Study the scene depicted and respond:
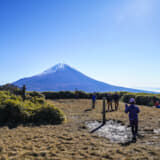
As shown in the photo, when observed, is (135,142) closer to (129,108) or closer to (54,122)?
(129,108)

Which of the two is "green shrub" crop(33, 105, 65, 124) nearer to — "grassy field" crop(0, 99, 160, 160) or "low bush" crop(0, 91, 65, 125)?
"low bush" crop(0, 91, 65, 125)

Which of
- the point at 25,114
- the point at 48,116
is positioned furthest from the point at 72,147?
the point at 25,114

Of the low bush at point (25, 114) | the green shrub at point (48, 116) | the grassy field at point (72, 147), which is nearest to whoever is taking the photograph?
the grassy field at point (72, 147)

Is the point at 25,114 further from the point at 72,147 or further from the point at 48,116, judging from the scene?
the point at 72,147

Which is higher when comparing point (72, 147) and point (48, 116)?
point (48, 116)

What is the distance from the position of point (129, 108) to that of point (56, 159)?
3.66 m

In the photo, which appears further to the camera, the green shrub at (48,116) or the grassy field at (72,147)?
the green shrub at (48,116)

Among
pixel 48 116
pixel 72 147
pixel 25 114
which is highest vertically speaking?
pixel 25 114

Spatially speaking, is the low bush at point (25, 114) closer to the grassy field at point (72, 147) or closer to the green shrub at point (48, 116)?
the green shrub at point (48, 116)

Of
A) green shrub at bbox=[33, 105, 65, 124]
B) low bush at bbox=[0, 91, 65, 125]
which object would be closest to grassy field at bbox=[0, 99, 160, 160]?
low bush at bbox=[0, 91, 65, 125]

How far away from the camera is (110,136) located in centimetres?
656

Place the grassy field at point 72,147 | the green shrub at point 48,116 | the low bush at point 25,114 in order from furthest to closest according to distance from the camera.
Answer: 1. the green shrub at point 48,116
2. the low bush at point 25,114
3. the grassy field at point 72,147

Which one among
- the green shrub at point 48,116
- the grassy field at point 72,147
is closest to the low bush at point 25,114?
the green shrub at point 48,116

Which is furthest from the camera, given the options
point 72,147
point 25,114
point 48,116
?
point 48,116
